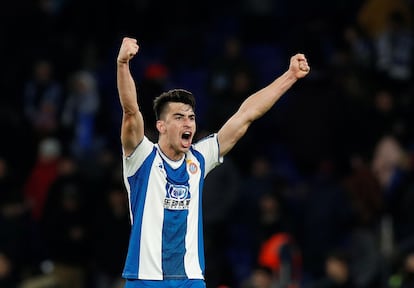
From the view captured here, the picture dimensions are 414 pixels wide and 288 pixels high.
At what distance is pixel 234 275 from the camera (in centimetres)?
1448

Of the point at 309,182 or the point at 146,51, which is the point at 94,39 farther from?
the point at 309,182

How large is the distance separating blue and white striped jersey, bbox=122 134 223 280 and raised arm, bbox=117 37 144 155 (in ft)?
0.31

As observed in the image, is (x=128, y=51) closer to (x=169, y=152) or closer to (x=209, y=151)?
(x=169, y=152)

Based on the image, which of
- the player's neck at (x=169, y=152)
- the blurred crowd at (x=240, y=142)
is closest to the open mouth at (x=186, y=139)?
the player's neck at (x=169, y=152)

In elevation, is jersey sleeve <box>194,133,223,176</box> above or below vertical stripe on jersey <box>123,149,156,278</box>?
above

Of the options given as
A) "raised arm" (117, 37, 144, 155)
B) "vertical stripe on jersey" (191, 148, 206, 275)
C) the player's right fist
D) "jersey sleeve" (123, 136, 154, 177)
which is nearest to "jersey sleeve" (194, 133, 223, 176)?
"vertical stripe on jersey" (191, 148, 206, 275)

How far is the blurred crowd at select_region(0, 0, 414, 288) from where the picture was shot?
14133 millimetres

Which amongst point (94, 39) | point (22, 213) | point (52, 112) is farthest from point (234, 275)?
point (94, 39)

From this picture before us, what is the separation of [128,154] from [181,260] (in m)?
0.81

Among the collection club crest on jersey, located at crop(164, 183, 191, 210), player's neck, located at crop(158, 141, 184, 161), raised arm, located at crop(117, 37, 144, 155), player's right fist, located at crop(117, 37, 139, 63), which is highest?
player's right fist, located at crop(117, 37, 139, 63)

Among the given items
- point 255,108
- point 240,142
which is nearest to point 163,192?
point 255,108

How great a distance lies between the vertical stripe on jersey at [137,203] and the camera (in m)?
8.55

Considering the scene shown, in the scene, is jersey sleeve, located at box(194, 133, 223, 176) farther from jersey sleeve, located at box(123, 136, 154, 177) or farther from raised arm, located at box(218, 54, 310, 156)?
jersey sleeve, located at box(123, 136, 154, 177)

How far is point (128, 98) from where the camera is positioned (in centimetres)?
838
